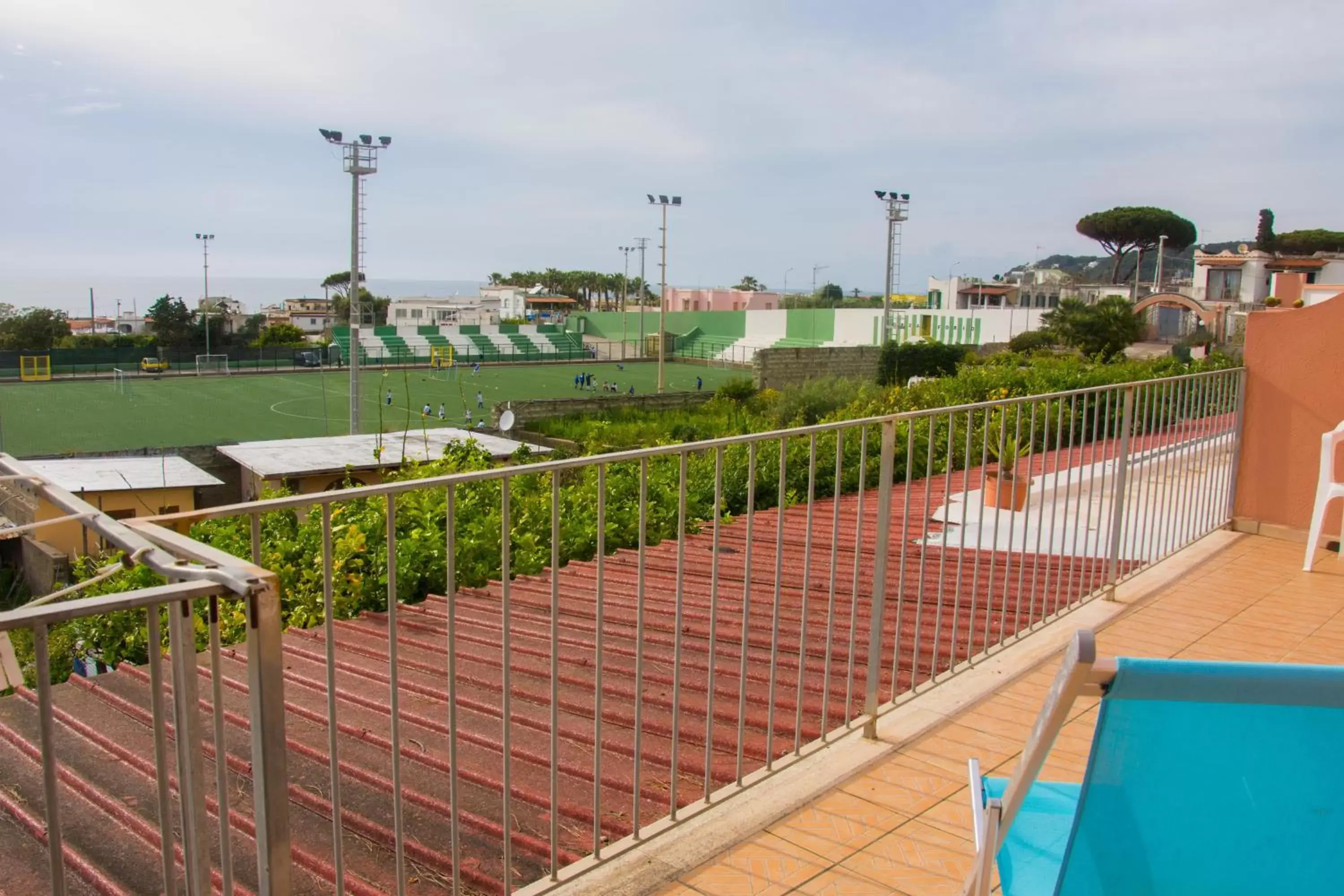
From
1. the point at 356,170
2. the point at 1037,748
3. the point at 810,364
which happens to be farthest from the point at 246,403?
the point at 1037,748

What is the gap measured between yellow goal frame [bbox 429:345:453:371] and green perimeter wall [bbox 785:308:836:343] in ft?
73.1

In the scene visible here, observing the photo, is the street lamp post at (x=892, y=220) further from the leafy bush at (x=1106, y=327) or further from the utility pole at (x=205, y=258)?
the utility pole at (x=205, y=258)

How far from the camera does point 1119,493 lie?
4613mm

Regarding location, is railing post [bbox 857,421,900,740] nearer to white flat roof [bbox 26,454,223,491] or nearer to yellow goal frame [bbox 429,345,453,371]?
white flat roof [bbox 26,454,223,491]

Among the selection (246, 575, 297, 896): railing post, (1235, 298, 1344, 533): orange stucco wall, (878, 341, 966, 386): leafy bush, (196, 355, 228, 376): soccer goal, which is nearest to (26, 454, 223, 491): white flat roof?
(1235, 298, 1344, 533): orange stucco wall

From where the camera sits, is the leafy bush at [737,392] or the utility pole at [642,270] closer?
the leafy bush at [737,392]

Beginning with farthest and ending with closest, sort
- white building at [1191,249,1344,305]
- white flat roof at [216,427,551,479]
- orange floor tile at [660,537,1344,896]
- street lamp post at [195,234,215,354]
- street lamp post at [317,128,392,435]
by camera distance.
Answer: street lamp post at [195,234,215,354] → white building at [1191,249,1344,305] → street lamp post at [317,128,392,435] → white flat roof at [216,427,551,479] → orange floor tile at [660,537,1344,896]

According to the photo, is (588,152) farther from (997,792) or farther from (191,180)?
(997,792)

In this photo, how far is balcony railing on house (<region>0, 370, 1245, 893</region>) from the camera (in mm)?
1553

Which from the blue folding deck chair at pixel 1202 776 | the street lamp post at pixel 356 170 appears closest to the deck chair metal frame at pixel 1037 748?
the blue folding deck chair at pixel 1202 776

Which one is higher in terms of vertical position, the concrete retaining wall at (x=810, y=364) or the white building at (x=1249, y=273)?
the white building at (x=1249, y=273)

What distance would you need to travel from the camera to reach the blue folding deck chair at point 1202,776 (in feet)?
4.39

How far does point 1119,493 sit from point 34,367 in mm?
56672

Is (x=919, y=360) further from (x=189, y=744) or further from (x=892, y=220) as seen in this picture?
(x=189, y=744)
